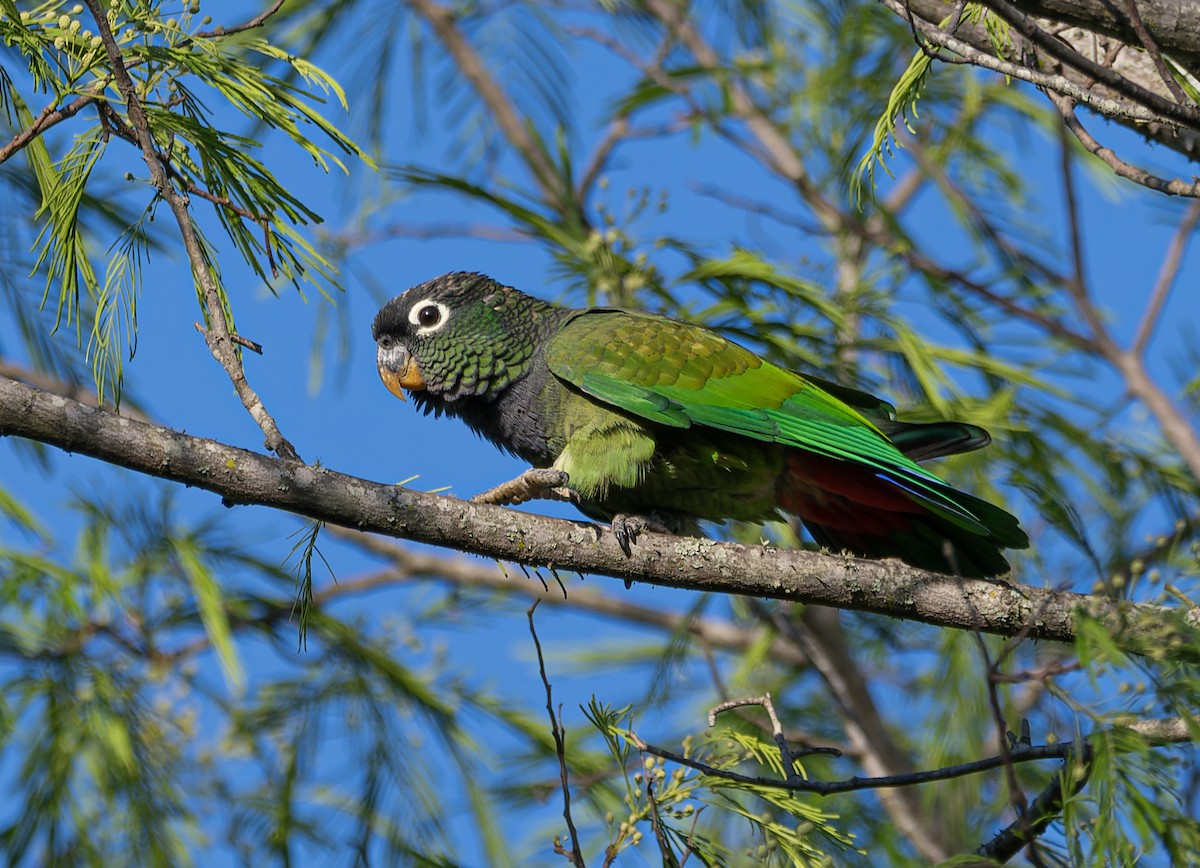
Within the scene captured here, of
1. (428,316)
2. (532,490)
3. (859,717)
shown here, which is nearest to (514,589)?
(859,717)

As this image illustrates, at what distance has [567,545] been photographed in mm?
2396

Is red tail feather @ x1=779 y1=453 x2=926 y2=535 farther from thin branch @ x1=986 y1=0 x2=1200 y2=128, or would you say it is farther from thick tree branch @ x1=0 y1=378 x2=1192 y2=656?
thin branch @ x1=986 y1=0 x2=1200 y2=128

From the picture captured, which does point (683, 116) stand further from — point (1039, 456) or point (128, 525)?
point (128, 525)

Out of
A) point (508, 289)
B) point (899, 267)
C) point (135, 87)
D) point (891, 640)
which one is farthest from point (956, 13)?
point (891, 640)

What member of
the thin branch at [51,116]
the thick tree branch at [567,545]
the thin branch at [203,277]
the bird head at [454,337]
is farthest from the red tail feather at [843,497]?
the thin branch at [51,116]

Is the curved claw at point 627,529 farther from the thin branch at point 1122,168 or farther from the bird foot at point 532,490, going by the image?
the thin branch at point 1122,168

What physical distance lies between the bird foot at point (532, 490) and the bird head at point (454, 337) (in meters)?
0.48

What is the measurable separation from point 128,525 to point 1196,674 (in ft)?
10.5

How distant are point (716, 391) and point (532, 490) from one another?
24.4 inches

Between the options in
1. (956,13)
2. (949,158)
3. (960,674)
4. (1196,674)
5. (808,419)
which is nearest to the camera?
(1196,674)

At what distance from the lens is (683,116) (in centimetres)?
482

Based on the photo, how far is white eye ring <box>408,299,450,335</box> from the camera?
347 centimetres

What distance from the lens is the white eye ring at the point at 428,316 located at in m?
3.47

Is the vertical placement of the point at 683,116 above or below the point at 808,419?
above
